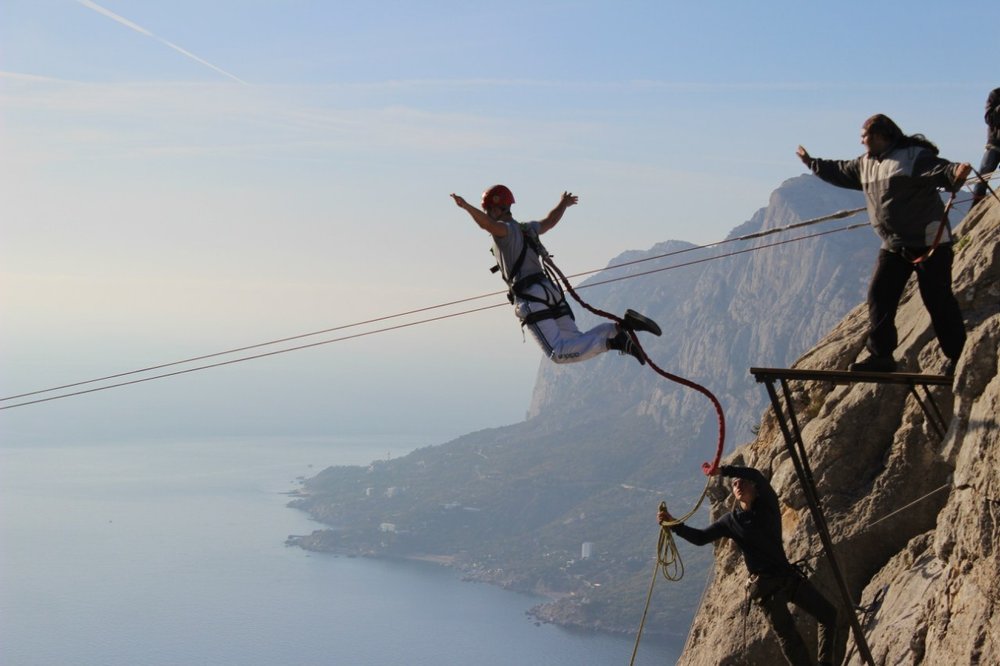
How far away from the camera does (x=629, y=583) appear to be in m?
191

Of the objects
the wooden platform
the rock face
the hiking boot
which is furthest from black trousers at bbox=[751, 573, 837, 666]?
the hiking boot

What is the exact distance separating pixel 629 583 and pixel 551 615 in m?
17.6

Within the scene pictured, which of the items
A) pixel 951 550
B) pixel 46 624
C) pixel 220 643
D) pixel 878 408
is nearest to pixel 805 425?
pixel 878 408

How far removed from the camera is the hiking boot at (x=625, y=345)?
28.1ft

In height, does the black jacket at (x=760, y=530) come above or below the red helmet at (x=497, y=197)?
below

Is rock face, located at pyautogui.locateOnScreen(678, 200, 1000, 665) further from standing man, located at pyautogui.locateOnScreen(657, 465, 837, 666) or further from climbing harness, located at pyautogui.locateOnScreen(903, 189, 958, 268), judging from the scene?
climbing harness, located at pyautogui.locateOnScreen(903, 189, 958, 268)

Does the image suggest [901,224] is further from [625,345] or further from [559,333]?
[559,333]

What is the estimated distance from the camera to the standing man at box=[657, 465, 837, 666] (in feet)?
27.6

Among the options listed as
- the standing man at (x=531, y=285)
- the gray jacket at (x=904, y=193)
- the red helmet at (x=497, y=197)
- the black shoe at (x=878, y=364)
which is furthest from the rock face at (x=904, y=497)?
the red helmet at (x=497, y=197)

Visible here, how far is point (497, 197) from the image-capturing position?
901 cm

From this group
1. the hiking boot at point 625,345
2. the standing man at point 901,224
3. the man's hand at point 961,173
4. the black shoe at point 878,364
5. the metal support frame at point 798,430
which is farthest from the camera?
the hiking boot at point 625,345

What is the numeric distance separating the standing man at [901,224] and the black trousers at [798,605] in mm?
1921

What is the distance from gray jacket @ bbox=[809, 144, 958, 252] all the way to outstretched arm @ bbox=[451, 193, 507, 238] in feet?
9.89

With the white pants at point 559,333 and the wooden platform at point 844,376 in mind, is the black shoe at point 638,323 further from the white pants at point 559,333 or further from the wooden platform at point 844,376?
the wooden platform at point 844,376
